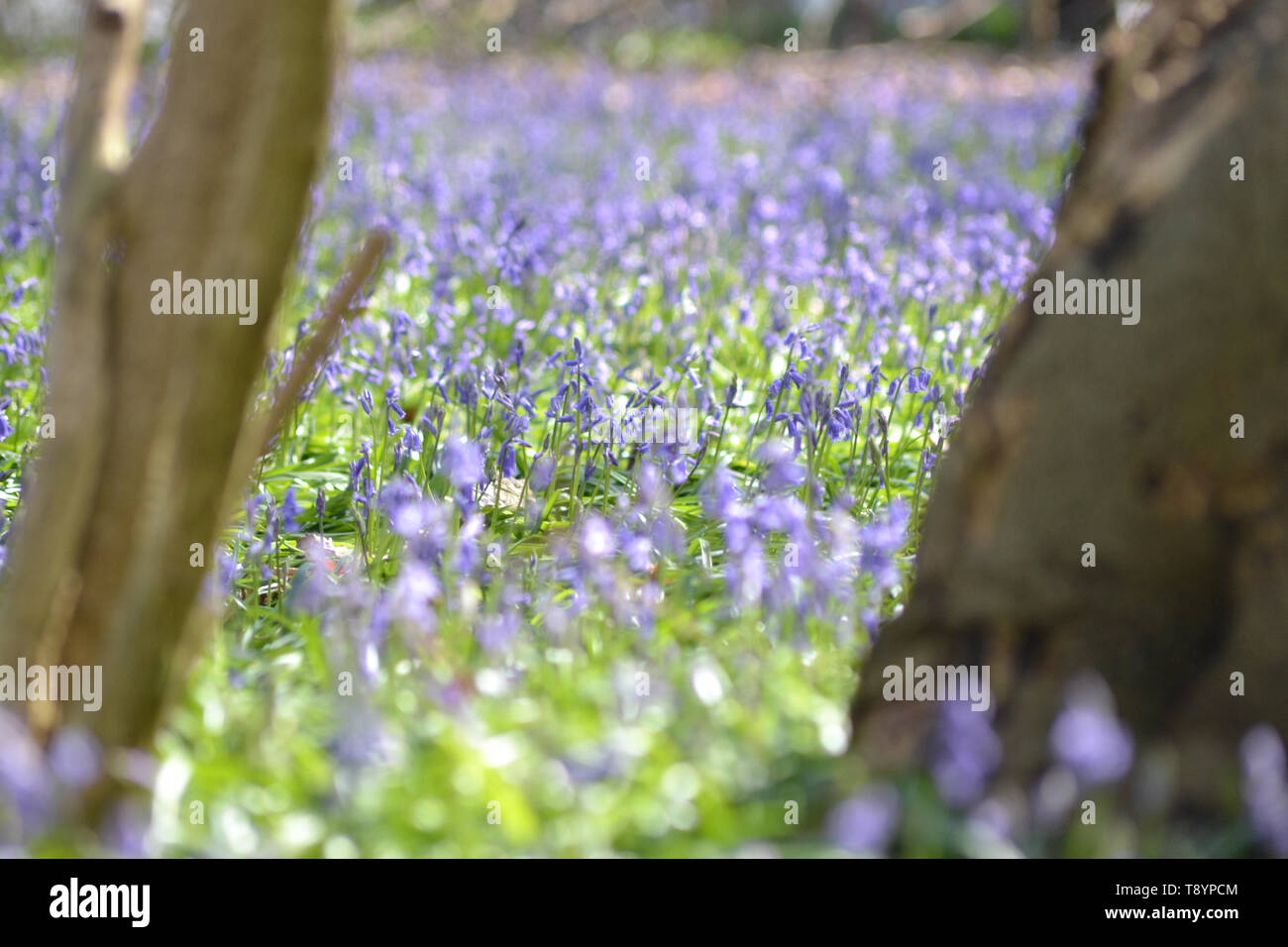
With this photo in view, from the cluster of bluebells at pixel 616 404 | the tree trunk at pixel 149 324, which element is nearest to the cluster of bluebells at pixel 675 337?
the cluster of bluebells at pixel 616 404

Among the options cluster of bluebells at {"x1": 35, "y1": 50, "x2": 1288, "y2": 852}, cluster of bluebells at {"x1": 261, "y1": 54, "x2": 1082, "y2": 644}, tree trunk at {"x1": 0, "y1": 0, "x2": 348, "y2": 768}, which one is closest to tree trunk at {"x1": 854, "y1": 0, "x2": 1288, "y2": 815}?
cluster of bluebells at {"x1": 35, "y1": 50, "x2": 1288, "y2": 852}

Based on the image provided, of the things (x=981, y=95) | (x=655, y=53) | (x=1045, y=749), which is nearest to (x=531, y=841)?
(x=1045, y=749)

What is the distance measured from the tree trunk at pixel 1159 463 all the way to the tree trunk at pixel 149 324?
3.90 ft

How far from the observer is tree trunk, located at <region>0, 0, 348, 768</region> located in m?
2.19

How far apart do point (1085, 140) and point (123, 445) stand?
5.40ft

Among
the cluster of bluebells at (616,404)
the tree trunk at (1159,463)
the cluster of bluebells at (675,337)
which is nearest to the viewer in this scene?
the tree trunk at (1159,463)

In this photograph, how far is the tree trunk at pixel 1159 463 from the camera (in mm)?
2117

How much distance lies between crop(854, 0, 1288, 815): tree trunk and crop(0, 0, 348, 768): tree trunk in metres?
1.19

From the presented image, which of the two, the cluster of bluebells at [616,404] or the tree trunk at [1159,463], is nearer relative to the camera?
the tree trunk at [1159,463]

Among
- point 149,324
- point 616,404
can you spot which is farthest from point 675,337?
point 149,324

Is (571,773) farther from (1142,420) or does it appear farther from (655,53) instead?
(655,53)

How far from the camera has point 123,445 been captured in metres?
2.23

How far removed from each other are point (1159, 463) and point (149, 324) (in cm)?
161

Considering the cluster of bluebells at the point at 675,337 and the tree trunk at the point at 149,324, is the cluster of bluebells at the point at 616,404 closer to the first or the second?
the cluster of bluebells at the point at 675,337
